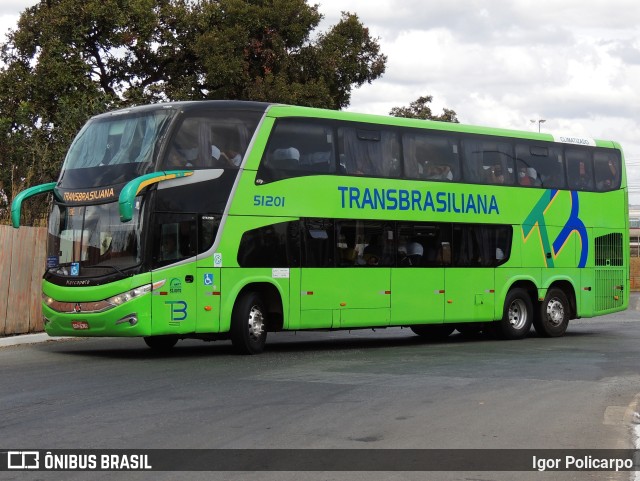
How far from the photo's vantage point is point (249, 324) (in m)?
18.3

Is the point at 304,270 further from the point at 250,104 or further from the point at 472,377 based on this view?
the point at 472,377

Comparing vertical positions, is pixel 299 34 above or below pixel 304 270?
above

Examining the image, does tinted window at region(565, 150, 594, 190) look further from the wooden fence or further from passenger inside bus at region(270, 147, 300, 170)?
the wooden fence

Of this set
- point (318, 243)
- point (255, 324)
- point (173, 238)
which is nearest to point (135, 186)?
point (173, 238)

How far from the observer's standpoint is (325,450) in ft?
30.3

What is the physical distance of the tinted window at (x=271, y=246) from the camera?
60.1ft

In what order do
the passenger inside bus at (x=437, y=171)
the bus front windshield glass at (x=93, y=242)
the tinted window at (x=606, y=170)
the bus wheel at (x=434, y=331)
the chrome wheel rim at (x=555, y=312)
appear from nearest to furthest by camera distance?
the bus front windshield glass at (x=93, y=242)
the passenger inside bus at (x=437, y=171)
the bus wheel at (x=434, y=331)
the chrome wheel rim at (x=555, y=312)
the tinted window at (x=606, y=170)

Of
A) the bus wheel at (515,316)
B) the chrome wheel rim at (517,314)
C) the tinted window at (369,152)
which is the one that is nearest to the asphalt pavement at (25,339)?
the tinted window at (369,152)

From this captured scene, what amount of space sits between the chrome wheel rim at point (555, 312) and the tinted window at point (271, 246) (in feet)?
24.2

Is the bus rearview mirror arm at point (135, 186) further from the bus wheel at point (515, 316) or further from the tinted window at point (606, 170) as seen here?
the tinted window at point (606, 170)

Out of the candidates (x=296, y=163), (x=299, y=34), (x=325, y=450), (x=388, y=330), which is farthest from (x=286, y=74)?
(x=325, y=450)

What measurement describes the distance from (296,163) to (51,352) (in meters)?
5.18

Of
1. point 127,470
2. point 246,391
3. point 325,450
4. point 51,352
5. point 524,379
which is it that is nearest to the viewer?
point 127,470

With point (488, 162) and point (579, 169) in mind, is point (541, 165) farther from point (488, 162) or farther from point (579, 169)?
point (488, 162)
